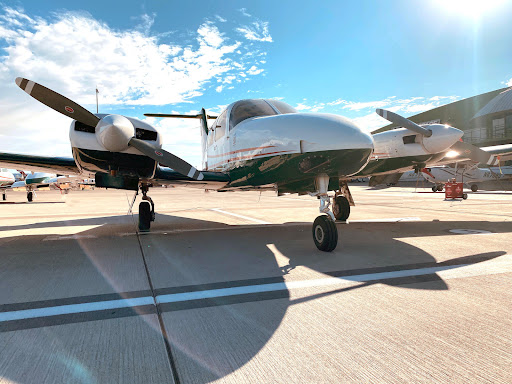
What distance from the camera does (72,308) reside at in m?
2.95

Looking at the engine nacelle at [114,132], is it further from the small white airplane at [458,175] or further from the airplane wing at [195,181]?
the small white airplane at [458,175]

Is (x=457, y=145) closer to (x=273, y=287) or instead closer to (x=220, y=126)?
(x=220, y=126)

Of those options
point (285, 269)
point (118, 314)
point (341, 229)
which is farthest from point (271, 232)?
point (118, 314)

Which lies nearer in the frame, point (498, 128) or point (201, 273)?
point (201, 273)

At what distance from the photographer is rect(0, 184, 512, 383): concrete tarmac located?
76.7 inches

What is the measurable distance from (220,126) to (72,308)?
17.7 ft

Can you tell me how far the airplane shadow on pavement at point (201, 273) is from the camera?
220 centimetres

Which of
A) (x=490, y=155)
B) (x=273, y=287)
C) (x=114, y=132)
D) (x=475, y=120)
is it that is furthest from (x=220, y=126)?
(x=475, y=120)

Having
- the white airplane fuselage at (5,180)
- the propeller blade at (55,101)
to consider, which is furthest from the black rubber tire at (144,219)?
the white airplane fuselage at (5,180)

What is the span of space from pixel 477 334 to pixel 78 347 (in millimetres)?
3028

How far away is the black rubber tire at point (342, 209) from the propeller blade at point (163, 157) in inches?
216

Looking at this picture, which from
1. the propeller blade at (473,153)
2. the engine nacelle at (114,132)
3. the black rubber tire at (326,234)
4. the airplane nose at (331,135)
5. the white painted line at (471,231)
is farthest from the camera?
the propeller blade at (473,153)

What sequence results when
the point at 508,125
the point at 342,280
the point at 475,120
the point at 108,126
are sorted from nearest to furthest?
the point at 342,280 → the point at 108,126 → the point at 508,125 → the point at 475,120

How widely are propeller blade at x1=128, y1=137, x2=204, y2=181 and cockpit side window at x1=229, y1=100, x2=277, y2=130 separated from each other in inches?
63.7
